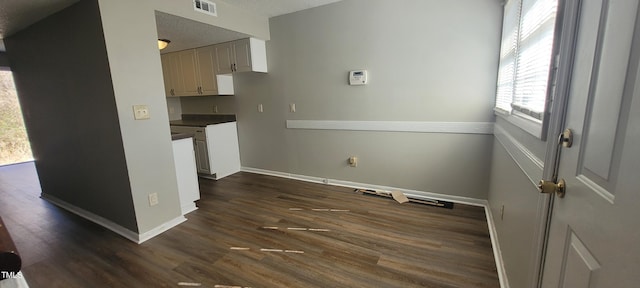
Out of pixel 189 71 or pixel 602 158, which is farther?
pixel 189 71

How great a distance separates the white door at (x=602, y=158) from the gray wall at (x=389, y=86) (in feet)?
6.57

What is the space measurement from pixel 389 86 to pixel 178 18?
7.78 feet

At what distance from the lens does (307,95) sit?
362cm

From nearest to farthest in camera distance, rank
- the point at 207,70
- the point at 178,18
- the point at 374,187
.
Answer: the point at 178,18 < the point at 374,187 < the point at 207,70

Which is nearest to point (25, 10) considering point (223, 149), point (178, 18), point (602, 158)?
point (178, 18)

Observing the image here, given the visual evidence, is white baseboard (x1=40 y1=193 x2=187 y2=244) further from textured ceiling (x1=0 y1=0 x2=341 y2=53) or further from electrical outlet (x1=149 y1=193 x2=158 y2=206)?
textured ceiling (x1=0 y1=0 x2=341 y2=53)

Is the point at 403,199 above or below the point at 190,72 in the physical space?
below

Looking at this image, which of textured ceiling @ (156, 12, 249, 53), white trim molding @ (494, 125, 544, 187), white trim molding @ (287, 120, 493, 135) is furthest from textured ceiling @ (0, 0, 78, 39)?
white trim molding @ (494, 125, 544, 187)

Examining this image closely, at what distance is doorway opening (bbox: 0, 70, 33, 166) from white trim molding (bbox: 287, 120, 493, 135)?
615 cm

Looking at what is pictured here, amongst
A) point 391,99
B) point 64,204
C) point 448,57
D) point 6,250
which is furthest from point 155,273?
point 448,57

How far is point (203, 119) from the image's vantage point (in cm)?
472

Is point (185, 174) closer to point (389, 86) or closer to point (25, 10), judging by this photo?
point (25, 10)

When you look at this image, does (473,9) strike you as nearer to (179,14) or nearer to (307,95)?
(307,95)

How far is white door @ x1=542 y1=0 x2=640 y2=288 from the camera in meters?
0.55
